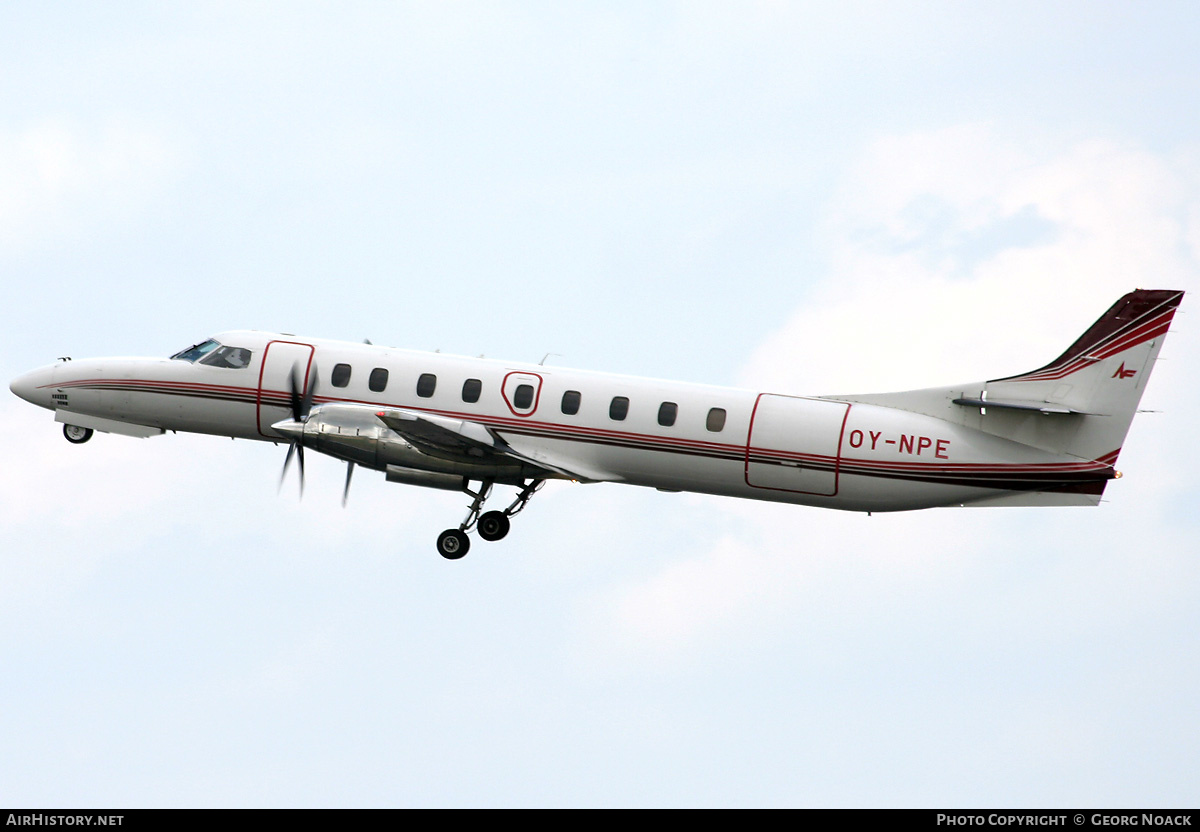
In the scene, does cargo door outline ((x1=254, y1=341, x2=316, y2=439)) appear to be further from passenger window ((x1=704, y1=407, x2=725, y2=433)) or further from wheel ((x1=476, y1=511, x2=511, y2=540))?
passenger window ((x1=704, y1=407, x2=725, y2=433))

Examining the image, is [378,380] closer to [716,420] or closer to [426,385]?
[426,385]

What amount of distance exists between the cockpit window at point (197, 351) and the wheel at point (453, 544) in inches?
241

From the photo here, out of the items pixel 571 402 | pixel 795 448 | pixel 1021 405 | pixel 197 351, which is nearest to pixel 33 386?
pixel 197 351

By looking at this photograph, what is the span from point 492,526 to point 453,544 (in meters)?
0.86

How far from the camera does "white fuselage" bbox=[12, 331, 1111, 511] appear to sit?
28.7m

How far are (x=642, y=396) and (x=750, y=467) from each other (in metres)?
2.46

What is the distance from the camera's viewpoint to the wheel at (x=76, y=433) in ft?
106

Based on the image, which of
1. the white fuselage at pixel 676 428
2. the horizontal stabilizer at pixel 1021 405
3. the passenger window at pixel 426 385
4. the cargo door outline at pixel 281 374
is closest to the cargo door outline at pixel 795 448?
the white fuselage at pixel 676 428

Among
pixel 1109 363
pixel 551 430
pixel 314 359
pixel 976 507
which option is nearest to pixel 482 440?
pixel 551 430

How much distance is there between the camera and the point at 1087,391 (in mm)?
28234

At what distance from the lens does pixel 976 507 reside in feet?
95.2
